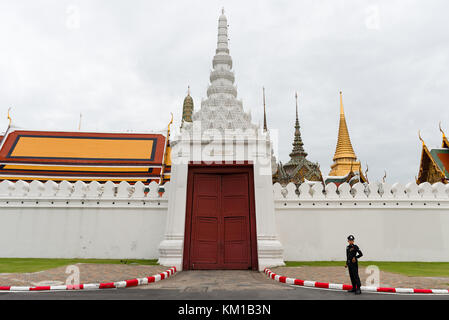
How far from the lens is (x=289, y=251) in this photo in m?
9.83

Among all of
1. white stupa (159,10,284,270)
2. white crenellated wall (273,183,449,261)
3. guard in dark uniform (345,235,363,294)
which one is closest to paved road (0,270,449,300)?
guard in dark uniform (345,235,363,294)

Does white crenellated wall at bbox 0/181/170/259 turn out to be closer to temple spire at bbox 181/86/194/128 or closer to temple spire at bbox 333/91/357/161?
temple spire at bbox 333/91/357/161

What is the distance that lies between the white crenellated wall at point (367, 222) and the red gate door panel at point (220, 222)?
1545mm

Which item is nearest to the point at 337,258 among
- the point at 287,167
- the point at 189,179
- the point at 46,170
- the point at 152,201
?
the point at 189,179

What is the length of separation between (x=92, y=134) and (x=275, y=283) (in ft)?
42.6

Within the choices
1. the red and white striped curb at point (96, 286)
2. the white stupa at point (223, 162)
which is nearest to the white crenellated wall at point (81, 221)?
the white stupa at point (223, 162)

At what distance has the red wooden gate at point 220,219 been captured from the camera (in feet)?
28.4

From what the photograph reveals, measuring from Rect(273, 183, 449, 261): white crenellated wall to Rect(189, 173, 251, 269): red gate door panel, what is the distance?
1.55 m

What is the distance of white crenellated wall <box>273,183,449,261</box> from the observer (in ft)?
32.2

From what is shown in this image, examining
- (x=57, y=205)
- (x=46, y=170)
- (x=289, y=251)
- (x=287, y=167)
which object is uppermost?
(x=287, y=167)

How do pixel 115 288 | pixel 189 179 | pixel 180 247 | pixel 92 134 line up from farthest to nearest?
pixel 92 134 < pixel 189 179 < pixel 180 247 < pixel 115 288

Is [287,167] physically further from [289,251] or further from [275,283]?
[275,283]

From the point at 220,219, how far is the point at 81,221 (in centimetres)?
454
